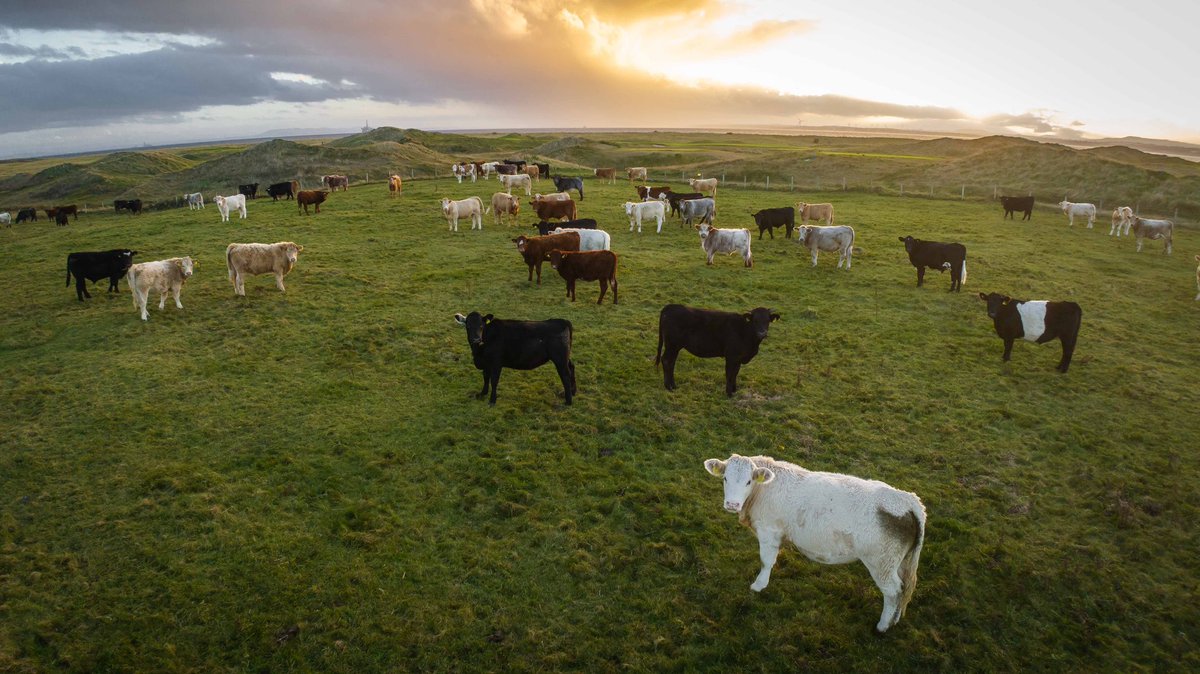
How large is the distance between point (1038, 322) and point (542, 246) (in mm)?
13370

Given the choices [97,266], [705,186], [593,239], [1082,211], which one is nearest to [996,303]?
[593,239]

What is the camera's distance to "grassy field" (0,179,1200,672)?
5.88m

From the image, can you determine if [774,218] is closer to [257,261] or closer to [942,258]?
[942,258]

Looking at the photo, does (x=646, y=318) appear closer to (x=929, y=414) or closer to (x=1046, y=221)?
(x=929, y=414)

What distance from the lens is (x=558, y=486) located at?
8.34 m

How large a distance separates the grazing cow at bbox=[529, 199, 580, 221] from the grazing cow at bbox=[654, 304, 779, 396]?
53.2 ft

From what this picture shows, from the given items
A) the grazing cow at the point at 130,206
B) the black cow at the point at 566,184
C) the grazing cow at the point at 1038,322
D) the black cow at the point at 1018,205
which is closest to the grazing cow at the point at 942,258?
the grazing cow at the point at 1038,322

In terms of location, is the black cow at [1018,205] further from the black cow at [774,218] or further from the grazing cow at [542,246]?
the grazing cow at [542,246]

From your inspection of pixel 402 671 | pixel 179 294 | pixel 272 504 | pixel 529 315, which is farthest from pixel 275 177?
pixel 402 671

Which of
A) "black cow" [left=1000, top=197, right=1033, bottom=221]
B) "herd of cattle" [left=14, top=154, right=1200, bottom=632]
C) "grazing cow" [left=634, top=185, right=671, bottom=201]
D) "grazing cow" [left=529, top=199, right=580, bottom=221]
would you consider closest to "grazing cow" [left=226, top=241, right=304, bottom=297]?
"herd of cattle" [left=14, top=154, right=1200, bottom=632]

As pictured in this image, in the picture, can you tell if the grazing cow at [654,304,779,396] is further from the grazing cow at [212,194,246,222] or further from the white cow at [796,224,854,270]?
the grazing cow at [212,194,246,222]

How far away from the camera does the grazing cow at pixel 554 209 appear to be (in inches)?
1026

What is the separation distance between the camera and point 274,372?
12086 millimetres

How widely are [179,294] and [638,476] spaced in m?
15.2
